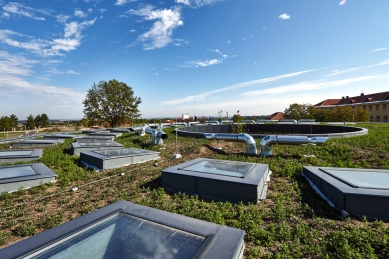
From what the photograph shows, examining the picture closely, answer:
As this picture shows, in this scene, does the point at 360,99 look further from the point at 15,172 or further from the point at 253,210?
the point at 15,172

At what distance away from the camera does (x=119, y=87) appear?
114ft

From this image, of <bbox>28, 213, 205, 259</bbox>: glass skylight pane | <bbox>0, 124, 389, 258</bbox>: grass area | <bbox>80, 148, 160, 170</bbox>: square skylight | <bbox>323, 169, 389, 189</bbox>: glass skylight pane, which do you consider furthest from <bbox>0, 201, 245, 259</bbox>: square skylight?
<bbox>80, 148, 160, 170</bbox>: square skylight

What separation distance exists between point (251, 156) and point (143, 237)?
8365mm

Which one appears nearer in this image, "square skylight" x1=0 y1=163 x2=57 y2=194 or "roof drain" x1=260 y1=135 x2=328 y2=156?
"square skylight" x1=0 y1=163 x2=57 y2=194

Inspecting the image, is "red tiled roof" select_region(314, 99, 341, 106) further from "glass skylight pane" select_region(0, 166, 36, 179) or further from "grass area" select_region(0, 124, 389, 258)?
"glass skylight pane" select_region(0, 166, 36, 179)

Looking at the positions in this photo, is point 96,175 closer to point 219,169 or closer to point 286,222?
point 219,169

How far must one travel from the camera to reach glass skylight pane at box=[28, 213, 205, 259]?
7.88ft

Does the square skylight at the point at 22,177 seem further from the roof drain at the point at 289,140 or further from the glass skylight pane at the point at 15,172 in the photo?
the roof drain at the point at 289,140

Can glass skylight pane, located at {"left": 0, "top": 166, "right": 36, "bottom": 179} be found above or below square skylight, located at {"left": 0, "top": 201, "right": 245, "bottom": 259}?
below

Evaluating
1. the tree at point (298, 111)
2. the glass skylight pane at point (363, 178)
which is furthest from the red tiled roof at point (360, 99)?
the glass skylight pane at point (363, 178)

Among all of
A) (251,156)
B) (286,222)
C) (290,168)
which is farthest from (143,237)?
(251,156)

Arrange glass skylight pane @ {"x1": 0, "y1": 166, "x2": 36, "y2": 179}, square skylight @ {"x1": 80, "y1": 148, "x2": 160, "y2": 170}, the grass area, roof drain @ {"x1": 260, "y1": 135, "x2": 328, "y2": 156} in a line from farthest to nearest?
roof drain @ {"x1": 260, "y1": 135, "x2": 328, "y2": 156} < square skylight @ {"x1": 80, "y1": 148, "x2": 160, "y2": 170} < glass skylight pane @ {"x1": 0, "y1": 166, "x2": 36, "y2": 179} < the grass area

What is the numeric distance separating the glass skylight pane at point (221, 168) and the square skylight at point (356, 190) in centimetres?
217

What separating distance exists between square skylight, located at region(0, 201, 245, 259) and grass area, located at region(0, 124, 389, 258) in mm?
949
